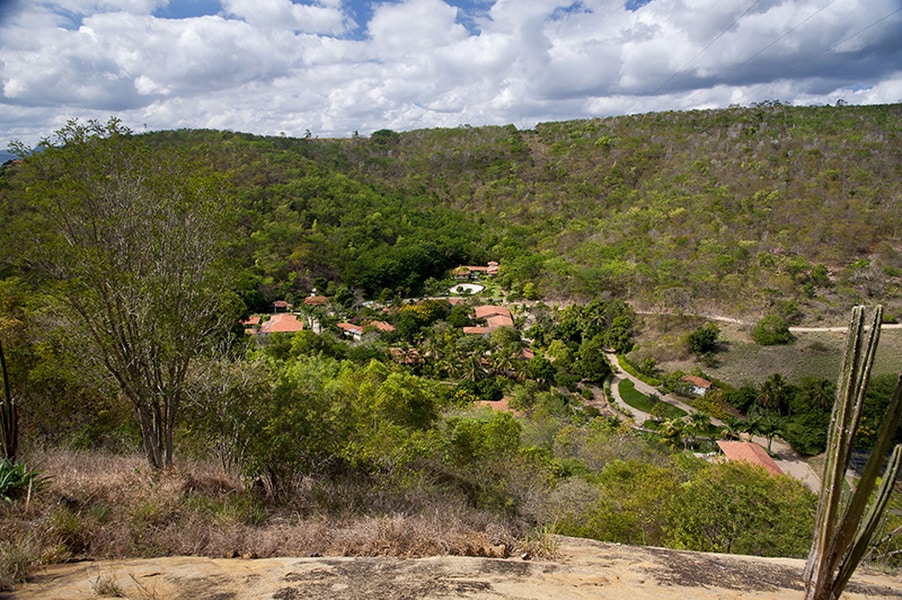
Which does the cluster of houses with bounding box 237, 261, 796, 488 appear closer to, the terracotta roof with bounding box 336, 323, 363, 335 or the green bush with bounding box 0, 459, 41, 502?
the terracotta roof with bounding box 336, 323, 363, 335

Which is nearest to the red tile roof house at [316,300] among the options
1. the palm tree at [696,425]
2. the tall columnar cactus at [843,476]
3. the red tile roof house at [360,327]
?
the red tile roof house at [360,327]

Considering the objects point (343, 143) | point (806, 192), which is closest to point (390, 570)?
point (806, 192)

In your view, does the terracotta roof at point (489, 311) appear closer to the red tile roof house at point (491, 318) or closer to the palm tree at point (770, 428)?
the red tile roof house at point (491, 318)

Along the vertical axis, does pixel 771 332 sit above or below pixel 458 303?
below

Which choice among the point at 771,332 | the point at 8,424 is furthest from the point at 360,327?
the point at 8,424

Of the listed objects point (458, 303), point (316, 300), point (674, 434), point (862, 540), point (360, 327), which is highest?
point (862, 540)

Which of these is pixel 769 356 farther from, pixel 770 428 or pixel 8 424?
pixel 8 424

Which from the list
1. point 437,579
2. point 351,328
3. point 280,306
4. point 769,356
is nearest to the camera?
point 437,579
